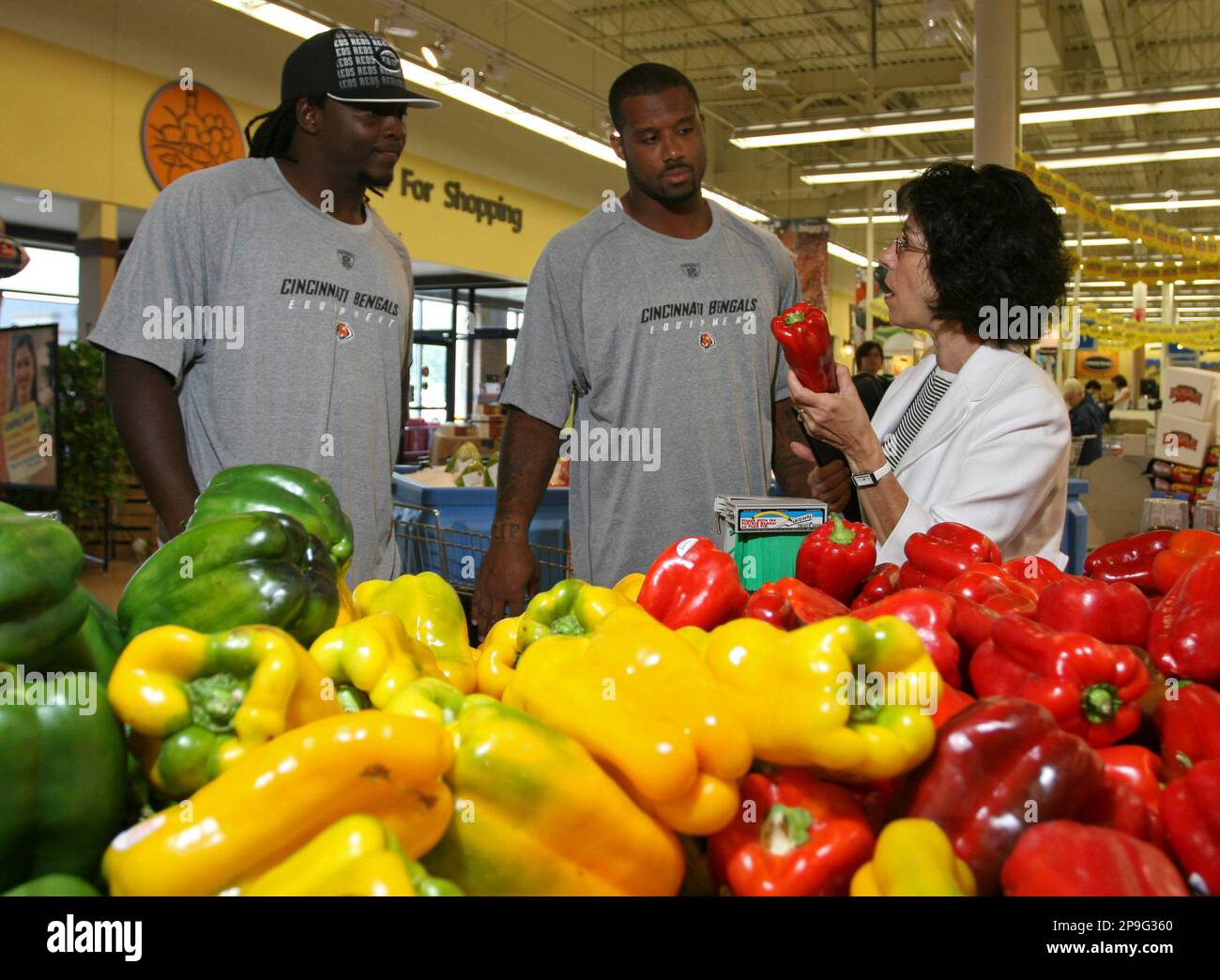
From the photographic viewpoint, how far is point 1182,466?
Answer: 778 cm

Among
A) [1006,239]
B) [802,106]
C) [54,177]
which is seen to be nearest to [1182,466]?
[1006,239]

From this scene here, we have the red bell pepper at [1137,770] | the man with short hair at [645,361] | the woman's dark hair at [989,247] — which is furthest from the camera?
the man with short hair at [645,361]

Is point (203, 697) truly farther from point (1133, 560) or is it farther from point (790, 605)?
point (1133, 560)

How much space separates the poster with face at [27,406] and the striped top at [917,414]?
6668mm

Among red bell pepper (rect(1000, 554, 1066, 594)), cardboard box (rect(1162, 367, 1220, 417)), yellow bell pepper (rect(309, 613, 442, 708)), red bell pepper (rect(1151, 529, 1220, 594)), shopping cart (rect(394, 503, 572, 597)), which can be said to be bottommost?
shopping cart (rect(394, 503, 572, 597))

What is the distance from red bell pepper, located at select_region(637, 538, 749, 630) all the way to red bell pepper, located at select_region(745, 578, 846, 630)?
0.11 feet

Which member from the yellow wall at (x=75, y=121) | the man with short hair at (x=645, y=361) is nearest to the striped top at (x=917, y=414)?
the man with short hair at (x=645, y=361)

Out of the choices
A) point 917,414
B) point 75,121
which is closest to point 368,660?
point 917,414

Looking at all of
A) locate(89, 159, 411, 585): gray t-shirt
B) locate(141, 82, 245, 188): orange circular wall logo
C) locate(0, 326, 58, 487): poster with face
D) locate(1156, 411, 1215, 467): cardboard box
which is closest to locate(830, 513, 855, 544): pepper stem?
locate(89, 159, 411, 585): gray t-shirt

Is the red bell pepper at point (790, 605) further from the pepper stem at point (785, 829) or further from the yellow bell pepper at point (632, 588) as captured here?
the pepper stem at point (785, 829)

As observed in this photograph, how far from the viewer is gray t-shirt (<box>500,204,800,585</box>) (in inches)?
117

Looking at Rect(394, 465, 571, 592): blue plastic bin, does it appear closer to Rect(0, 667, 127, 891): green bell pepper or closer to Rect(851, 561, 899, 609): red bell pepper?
Rect(851, 561, 899, 609): red bell pepper

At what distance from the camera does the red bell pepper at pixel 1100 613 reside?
4.61 ft

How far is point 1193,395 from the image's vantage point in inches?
308
